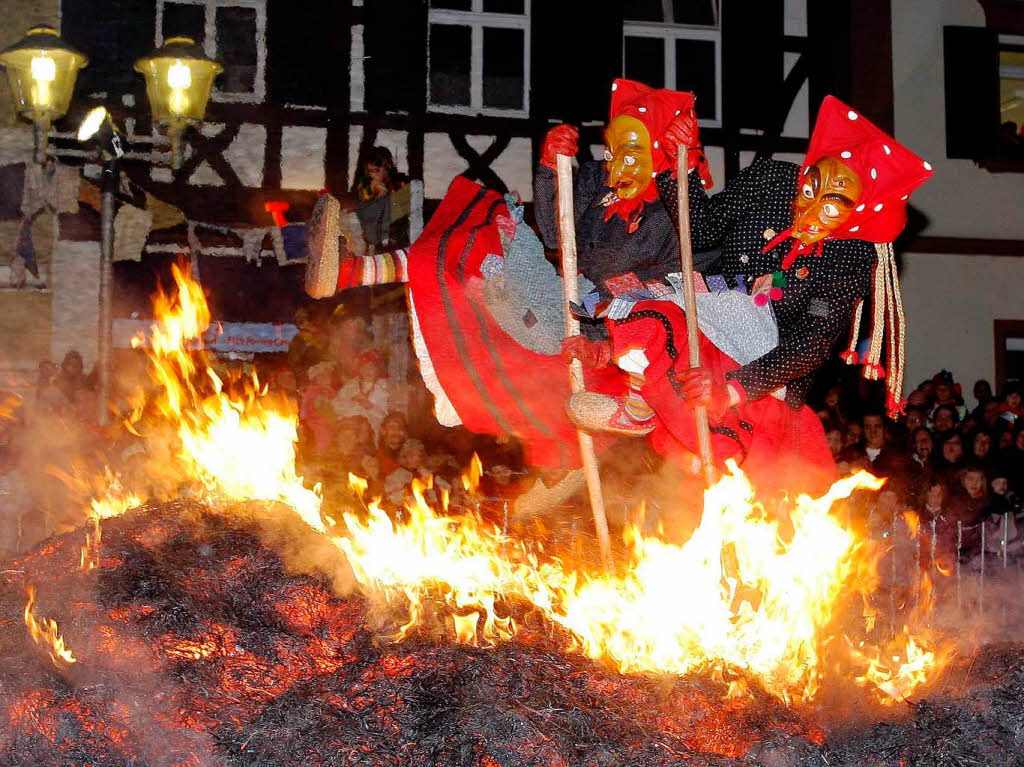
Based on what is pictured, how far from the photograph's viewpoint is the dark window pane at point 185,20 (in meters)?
12.3

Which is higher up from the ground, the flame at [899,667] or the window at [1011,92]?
the window at [1011,92]

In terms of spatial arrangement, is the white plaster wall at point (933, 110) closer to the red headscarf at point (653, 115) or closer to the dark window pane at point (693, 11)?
the dark window pane at point (693, 11)

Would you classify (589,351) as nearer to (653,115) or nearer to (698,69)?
(653,115)

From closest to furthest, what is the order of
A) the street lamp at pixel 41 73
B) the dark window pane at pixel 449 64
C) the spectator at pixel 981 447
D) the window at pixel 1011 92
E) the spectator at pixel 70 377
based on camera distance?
the street lamp at pixel 41 73, the spectator at pixel 981 447, the spectator at pixel 70 377, the dark window pane at pixel 449 64, the window at pixel 1011 92

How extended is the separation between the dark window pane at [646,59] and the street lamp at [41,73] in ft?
20.9

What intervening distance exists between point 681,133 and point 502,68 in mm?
7798

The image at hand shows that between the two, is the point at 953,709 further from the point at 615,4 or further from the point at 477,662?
the point at 615,4

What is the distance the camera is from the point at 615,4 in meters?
12.9

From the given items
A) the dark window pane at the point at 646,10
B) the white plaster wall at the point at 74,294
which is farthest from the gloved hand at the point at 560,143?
the dark window pane at the point at 646,10

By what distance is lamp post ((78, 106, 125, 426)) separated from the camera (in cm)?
818

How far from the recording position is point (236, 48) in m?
12.3

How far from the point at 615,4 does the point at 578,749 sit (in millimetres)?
10369

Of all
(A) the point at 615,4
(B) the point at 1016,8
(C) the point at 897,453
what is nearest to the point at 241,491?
(C) the point at 897,453

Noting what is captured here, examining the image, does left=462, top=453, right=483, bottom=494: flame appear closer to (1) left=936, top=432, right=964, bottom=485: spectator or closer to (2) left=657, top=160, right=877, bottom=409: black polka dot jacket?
(2) left=657, top=160, right=877, bottom=409: black polka dot jacket
